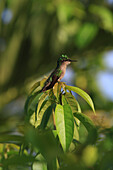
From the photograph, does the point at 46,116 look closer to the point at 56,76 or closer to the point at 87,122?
the point at 87,122

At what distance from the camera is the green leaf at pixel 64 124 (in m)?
0.77

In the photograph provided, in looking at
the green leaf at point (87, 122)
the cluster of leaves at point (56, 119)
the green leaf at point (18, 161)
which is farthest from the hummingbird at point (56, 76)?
the green leaf at point (18, 161)

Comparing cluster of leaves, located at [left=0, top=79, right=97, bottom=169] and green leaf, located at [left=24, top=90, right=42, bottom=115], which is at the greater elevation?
green leaf, located at [left=24, top=90, right=42, bottom=115]

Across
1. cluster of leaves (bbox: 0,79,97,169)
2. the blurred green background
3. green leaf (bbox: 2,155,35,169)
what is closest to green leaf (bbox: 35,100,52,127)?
cluster of leaves (bbox: 0,79,97,169)

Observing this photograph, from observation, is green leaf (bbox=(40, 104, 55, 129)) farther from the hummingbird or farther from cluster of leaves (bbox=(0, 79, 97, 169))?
the hummingbird

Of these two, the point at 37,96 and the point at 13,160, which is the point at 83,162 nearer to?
the point at 13,160

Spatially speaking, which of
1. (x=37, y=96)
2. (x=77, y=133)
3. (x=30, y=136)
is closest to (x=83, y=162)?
(x=30, y=136)

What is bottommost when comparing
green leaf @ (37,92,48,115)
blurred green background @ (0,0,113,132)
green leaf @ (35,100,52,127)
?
green leaf @ (35,100,52,127)

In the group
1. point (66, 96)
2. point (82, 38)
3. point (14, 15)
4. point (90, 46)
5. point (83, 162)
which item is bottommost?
point (83, 162)

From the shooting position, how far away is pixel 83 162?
1.72ft

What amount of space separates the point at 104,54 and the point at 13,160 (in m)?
5.15

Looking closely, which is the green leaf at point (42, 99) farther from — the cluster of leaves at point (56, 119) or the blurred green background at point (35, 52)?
the blurred green background at point (35, 52)

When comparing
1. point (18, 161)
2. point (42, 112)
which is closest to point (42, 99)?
point (42, 112)

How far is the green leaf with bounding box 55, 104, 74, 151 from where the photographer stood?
77cm
